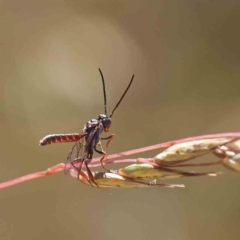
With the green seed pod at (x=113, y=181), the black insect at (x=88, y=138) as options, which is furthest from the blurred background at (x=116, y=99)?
the green seed pod at (x=113, y=181)

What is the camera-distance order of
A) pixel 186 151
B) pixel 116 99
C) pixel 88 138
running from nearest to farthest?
1. pixel 186 151
2. pixel 88 138
3. pixel 116 99

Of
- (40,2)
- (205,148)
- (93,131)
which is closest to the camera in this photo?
(205,148)

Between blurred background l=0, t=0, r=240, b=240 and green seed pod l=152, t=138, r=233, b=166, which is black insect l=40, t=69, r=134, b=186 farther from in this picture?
blurred background l=0, t=0, r=240, b=240

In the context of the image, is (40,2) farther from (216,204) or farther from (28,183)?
(216,204)

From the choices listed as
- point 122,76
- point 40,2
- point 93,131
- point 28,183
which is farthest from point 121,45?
point 93,131

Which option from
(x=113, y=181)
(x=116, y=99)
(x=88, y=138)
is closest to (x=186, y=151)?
(x=113, y=181)

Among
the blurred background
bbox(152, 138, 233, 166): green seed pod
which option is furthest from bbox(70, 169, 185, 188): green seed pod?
the blurred background

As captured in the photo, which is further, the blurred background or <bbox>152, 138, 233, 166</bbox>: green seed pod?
the blurred background

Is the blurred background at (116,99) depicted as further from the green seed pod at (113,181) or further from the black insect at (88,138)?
the green seed pod at (113,181)

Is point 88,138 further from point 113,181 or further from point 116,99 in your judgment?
point 116,99
